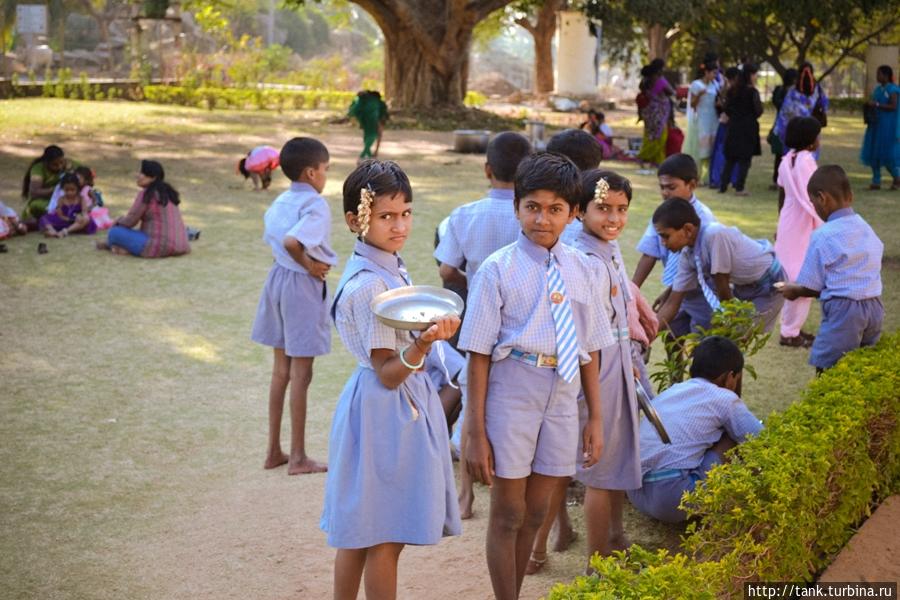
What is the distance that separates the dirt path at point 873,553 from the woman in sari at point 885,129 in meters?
10.7

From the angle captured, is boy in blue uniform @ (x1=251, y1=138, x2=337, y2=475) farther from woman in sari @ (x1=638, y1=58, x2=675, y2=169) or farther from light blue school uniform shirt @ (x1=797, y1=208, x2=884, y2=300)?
woman in sari @ (x1=638, y1=58, x2=675, y2=169)

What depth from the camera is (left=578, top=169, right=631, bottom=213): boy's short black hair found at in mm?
3840

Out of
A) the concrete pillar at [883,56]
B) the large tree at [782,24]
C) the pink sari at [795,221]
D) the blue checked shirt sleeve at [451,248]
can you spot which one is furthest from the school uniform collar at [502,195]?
the concrete pillar at [883,56]

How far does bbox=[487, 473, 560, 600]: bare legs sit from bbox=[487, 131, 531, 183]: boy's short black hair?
4.86 ft

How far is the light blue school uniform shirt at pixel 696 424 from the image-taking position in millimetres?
4312

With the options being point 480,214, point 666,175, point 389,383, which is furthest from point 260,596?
point 666,175

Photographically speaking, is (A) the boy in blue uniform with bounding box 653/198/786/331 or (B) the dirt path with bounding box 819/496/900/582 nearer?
(B) the dirt path with bounding box 819/496/900/582

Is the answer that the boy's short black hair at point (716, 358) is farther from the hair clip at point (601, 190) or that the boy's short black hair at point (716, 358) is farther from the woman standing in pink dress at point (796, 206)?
the woman standing in pink dress at point (796, 206)

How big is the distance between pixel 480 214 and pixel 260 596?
1727mm

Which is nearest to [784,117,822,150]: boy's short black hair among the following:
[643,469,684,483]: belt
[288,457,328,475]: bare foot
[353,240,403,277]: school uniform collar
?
[643,469,684,483]: belt

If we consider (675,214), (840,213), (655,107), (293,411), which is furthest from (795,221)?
(655,107)

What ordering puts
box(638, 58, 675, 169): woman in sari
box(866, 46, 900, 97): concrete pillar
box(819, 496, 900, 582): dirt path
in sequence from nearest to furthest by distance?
box(819, 496, 900, 582): dirt path < box(638, 58, 675, 169): woman in sari < box(866, 46, 900, 97): concrete pillar

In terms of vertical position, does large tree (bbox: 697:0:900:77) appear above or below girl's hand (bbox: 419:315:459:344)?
above

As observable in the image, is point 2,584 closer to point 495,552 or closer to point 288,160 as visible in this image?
point 495,552
